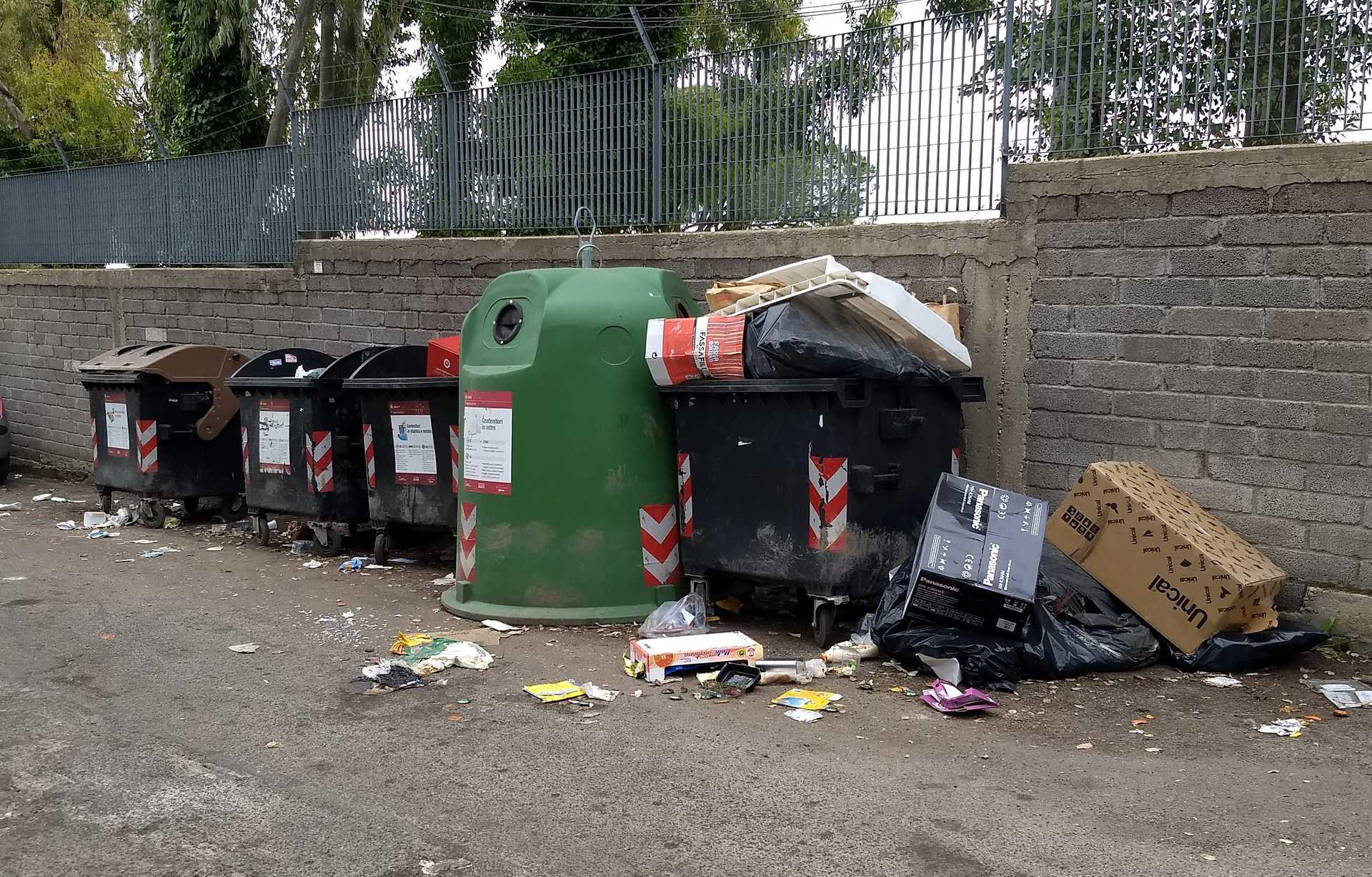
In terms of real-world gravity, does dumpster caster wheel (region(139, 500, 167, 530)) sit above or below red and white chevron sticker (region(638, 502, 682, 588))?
below

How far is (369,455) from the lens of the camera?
7.99m

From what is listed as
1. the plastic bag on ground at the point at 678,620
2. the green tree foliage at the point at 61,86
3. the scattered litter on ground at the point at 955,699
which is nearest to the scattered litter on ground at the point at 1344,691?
the scattered litter on ground at the point at 955,699

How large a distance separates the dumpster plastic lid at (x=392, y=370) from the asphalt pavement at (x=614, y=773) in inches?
86.3

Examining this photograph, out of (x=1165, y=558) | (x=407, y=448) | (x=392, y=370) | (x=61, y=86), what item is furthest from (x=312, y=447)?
(x=61, y=86)

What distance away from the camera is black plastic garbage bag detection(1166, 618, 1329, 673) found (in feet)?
17.2

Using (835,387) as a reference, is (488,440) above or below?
below

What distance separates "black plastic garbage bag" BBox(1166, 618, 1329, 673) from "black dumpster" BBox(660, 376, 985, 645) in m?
1.38

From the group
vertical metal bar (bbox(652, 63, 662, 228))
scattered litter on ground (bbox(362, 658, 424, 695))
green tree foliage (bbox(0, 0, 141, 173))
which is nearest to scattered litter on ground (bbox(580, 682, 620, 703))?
A: scattered litter on ground (bbox(362, 658, 424, 695))

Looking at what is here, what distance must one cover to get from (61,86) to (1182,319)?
27046mm

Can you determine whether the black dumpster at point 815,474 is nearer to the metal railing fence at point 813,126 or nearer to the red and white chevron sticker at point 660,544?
the red and white chevron sticker at point 660,544

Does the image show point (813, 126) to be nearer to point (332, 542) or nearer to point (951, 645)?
point (951, 645)

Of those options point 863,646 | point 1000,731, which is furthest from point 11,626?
point 1000,731

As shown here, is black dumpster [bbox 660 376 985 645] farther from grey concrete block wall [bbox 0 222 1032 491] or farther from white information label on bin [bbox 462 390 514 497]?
white information label on bin [bbox 462 390 514 497]

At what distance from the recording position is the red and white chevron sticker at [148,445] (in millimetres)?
9648
